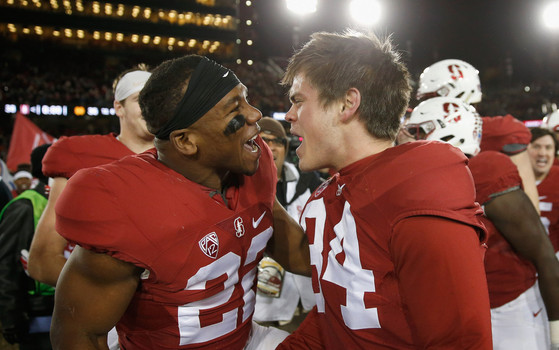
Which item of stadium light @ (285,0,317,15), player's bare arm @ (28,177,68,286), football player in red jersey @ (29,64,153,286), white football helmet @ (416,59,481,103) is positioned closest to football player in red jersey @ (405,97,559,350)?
white football helmet @ (416,59,481,103)

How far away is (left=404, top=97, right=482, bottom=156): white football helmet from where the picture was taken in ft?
7.97

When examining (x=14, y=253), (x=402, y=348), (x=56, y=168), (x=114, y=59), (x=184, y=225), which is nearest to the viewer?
(x=402, y=348)

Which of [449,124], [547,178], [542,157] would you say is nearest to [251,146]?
[449,124]

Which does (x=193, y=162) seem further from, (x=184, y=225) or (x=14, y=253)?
(x=14, y=253)

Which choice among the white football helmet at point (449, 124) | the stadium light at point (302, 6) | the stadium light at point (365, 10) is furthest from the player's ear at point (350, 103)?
the stadium light at point (302, 6)

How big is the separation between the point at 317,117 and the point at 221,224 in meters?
0.54

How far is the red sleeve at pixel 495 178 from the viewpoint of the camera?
1952 mm

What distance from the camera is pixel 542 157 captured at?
3545 millimetres

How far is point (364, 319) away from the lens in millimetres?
1253

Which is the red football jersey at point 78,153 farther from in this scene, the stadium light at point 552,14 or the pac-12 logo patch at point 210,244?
the stadium light at point 552,14

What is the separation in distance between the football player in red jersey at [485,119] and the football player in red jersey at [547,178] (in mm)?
741

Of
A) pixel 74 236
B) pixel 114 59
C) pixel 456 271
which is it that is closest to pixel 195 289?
pixel 74 236

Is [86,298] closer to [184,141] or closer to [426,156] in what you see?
[184,141]

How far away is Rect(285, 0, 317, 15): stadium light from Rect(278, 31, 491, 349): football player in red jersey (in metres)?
8.15
